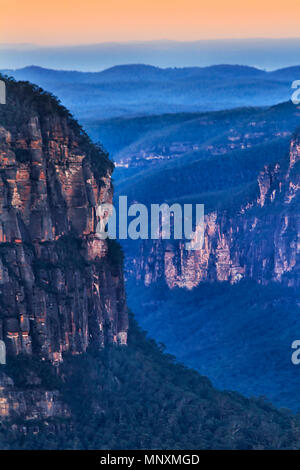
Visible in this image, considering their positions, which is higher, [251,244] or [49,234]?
[49,234]

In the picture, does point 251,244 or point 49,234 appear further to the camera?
point 251,244

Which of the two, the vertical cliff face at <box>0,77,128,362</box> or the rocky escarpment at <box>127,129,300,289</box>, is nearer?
the vertical cliff face at <box>0,77,128,362</box>

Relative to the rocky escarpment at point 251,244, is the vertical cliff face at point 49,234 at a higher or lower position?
higher

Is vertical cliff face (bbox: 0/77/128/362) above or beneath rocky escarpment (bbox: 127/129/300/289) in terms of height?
above

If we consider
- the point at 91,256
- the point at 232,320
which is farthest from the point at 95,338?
the point at 232,320

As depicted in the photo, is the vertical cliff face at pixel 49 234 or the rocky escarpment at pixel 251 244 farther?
the rocky escarpment at pixel 251 244
